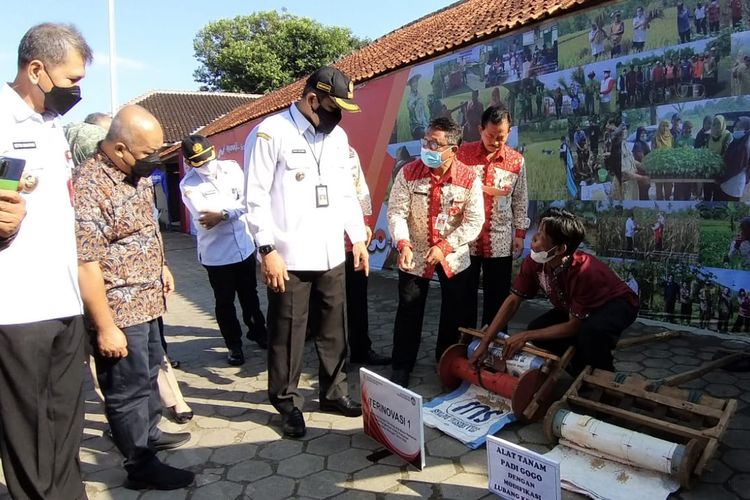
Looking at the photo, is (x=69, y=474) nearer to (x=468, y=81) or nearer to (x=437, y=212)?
(x=437, y=212)

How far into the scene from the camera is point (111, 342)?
2291 millimetres

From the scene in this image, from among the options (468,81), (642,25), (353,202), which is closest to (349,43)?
(468,81)

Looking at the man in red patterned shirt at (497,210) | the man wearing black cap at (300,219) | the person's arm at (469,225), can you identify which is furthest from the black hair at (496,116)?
the man wearing black cap at (300,219)

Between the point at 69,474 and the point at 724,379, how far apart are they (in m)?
3.95

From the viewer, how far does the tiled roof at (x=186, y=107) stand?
24.3m

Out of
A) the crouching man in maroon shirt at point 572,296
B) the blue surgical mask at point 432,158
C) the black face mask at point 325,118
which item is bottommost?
the crouching man in maroon shirt at point 572,296

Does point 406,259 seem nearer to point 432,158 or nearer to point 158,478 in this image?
point 432,158

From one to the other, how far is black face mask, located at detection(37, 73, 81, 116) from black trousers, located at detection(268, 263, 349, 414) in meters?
1.40

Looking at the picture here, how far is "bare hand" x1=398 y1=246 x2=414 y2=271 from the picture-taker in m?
3.50

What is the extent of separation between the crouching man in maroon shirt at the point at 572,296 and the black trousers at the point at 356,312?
1128 mm

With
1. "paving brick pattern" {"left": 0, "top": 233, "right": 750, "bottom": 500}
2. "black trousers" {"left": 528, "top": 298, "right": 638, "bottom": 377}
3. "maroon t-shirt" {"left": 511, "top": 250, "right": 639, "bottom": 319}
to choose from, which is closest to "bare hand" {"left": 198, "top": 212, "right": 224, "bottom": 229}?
"paving brick pattern" {"left": 0, "top": 233, "right": 750, "bottom": 500}

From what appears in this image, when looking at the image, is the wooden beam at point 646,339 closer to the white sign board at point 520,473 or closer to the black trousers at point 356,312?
the black trousers at point 356,312

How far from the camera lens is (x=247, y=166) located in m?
2.95

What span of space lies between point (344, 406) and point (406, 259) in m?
1.00
